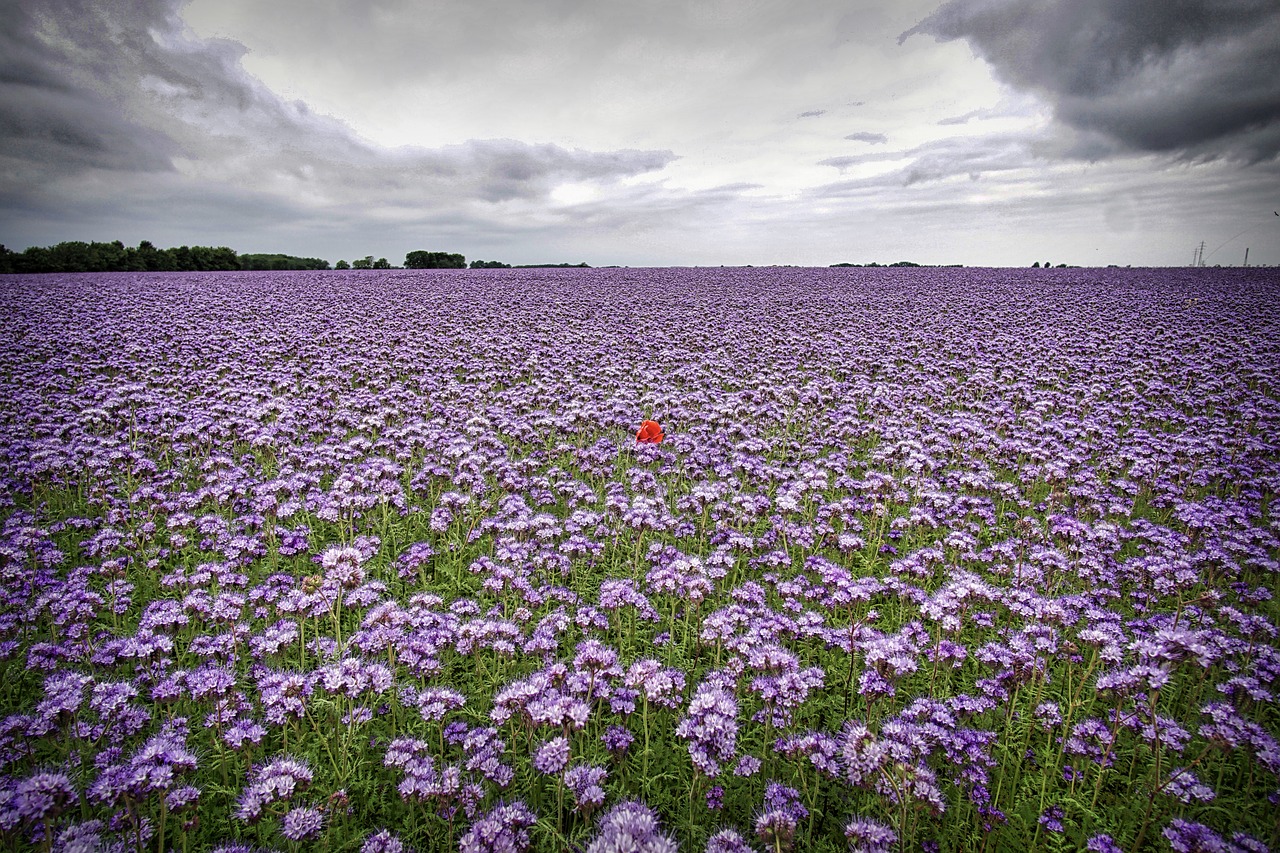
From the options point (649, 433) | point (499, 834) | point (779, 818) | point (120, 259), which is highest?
point (120, 259)

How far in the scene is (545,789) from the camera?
3.54 m

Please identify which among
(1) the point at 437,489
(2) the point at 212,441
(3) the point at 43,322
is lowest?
(1) the point at 437,489

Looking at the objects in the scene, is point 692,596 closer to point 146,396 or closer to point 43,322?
point 146,396

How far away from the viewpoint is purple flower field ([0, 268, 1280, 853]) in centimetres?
315

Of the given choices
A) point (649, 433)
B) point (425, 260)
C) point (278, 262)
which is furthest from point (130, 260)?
point (649, 433)

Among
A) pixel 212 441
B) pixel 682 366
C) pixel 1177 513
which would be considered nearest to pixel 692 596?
pixel 1177 513

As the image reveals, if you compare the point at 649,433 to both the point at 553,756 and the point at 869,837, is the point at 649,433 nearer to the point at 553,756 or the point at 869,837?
the point at 553,756

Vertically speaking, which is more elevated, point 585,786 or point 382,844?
point 585,786

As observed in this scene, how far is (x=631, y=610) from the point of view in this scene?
519 cm

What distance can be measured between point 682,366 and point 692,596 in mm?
10117

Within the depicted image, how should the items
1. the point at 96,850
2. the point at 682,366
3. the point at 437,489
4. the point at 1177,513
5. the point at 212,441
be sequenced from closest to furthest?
the point at 96,850
the point at 1177,513
the point at 437,489
the point at 212,441
the point at 682,366

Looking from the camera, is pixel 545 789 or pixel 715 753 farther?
pixel 545 789

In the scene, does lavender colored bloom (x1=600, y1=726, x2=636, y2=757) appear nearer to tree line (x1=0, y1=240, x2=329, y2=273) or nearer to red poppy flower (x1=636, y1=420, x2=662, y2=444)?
red poppy flower (x1=636, y1=420, x2=662, y2=444)

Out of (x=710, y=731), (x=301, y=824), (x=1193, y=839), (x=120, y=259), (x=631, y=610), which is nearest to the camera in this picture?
(x=1193, y=839)
